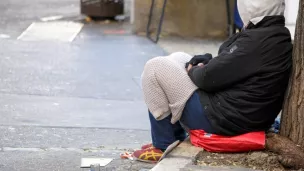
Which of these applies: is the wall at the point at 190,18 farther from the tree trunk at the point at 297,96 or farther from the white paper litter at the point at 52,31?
the tree trunk at the point at 297,96

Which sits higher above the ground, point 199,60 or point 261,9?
point 261,9

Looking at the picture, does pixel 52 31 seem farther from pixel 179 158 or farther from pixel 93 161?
pixel 179 158

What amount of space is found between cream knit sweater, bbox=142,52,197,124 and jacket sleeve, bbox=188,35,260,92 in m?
0.20

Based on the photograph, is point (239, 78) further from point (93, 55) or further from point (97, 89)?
point (93, 55)

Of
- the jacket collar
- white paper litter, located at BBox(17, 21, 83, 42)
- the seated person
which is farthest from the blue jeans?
white paper litter, located at BBox(17, 21, 83, 42)

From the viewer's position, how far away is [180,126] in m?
4.94

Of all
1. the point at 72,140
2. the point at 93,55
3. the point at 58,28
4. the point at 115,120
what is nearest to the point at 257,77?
the point at 72,140

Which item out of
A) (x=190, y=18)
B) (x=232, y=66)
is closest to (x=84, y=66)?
(x=190, y=18)

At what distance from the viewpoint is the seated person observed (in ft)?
14.4

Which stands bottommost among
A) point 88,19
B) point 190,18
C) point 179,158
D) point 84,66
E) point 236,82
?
point 88,19

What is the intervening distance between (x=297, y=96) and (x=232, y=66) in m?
0.46

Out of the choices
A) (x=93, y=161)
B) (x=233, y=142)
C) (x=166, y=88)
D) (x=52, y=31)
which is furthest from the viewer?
(x=52, y=31)

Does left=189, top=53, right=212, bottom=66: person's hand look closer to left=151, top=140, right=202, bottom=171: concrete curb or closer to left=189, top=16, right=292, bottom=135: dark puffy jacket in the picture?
left=189, top=16, right=292, bottom=135: dark puffy jacket

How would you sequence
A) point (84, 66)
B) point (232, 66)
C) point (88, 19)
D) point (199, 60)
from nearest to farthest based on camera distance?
point (232, 66)
point (199, 60)
point (84, 66)
point (88, 19)
